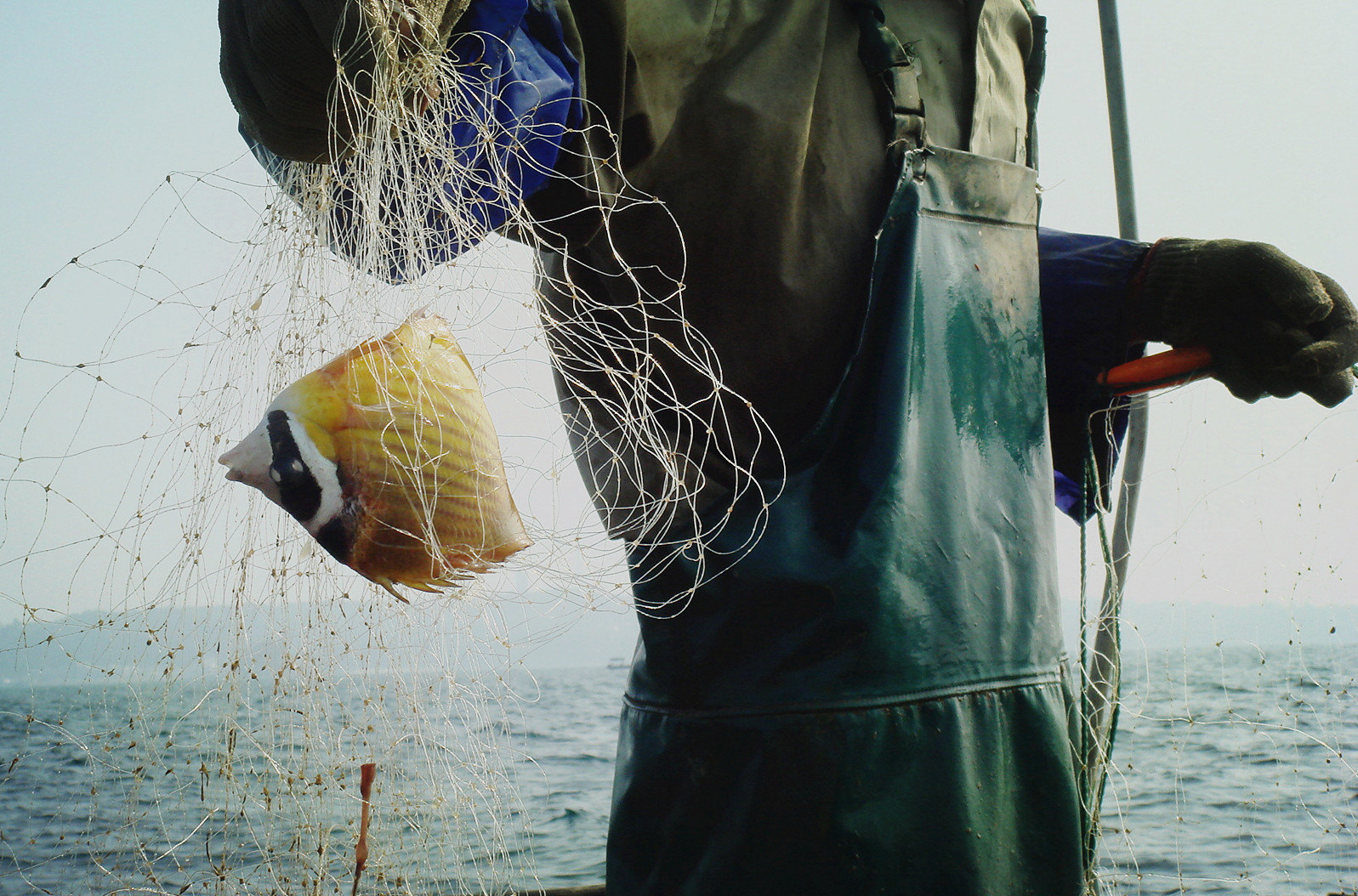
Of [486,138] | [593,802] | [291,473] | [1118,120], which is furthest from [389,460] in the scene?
[593,802]

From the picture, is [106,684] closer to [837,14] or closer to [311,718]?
[311,718]

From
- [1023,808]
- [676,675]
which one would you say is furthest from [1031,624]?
[676,675]

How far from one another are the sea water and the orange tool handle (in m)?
0.60

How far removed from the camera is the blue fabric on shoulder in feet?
3.72

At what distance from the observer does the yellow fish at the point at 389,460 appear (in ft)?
3.37

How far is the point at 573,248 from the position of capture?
1.35m

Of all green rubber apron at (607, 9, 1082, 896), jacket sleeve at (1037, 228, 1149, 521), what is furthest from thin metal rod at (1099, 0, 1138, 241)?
green rubber apron at (607, 9, 1082, 896)

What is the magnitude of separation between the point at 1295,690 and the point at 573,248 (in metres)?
21.7

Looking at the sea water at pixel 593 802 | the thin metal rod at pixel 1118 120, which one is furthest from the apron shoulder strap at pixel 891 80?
the thin metal rod at pixel 1118 120

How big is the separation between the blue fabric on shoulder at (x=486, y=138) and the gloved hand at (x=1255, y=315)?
1.27 metres

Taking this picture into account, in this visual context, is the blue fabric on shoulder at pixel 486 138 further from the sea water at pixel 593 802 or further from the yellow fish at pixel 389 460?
the sea water at pixel 593 802

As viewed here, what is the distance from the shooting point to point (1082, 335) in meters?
1.86

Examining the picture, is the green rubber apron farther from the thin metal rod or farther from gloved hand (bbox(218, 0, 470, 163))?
the thin metal rod

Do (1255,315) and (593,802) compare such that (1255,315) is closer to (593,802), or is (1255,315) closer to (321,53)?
(321,53)
